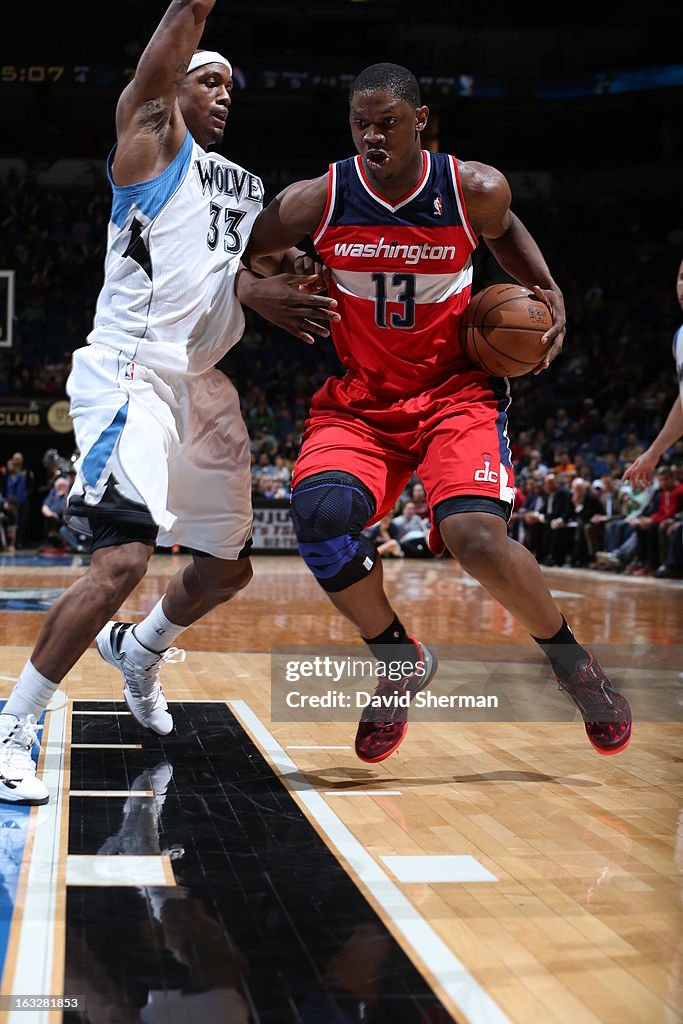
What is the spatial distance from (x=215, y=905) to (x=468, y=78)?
81.6 feet

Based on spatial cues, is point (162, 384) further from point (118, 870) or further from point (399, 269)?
point (118, 870)

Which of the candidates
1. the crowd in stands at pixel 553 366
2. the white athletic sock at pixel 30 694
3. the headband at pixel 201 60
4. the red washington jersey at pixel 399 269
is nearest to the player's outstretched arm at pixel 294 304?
the red washington jersey at pixel 399 269

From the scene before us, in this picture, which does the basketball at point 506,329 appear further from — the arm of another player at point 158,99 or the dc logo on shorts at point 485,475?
the arm of another player at point 158,99

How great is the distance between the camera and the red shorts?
3.56m

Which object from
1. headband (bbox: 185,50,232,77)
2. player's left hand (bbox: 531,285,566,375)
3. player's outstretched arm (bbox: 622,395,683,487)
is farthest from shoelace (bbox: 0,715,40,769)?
player's outstretched arm (bbox: 622,395,683,487)

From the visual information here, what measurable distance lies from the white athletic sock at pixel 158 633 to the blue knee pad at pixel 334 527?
0.79 metres

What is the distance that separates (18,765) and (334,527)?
117 centimetres

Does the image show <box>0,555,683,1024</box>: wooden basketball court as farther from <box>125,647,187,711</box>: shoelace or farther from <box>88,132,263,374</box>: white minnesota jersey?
<box>88,132,263,374</box>: white minnesota jersey

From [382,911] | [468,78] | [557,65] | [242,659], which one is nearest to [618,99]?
[557,65]

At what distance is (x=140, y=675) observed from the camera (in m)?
4.10

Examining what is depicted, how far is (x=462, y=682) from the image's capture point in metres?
5.64

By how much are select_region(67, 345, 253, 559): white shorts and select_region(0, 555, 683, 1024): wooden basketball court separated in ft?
2.72

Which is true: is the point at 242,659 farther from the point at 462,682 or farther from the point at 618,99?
the point at 618,99

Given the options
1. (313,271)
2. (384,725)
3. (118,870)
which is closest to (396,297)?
(313,271)
